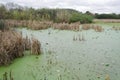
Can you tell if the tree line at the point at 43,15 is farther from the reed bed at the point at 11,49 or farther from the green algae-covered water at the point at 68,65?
the reed bed at the point at 11,49

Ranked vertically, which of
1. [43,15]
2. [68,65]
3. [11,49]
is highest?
[43,15]

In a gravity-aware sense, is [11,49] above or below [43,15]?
below

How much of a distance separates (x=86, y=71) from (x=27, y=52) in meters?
2.94

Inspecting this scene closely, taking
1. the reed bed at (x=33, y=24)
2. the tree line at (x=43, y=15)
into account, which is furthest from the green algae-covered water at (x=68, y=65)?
the tree line at (x=43, y=15)

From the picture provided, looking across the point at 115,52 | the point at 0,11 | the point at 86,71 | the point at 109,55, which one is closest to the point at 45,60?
the point at 86,71

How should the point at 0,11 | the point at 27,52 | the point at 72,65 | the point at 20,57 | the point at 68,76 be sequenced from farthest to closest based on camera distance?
the point at 0,11
the point at 27,52
the point at 20,57
the point at 72,65
the point at 68,76

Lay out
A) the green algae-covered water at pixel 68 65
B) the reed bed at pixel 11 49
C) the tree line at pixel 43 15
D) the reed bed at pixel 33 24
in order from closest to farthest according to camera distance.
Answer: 1. the green algae-covered water at pixel 68 65
2. the reed bed at pixel 11 49
3. the reed bed at pixel 33 24
4. the tree line at pixel 43 15

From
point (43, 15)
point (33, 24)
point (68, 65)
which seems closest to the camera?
point (68, 65)

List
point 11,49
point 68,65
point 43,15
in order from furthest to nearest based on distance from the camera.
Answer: point 43,15, point 11,49, point 68,65

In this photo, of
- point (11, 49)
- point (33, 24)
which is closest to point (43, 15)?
point (33, 24)

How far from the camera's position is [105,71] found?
5.77 m

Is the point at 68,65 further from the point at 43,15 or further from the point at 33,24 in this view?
the point at 43,15

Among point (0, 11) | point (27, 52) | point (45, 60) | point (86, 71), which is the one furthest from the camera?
point (0, 11)

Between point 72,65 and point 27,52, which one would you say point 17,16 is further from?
point 72,65
